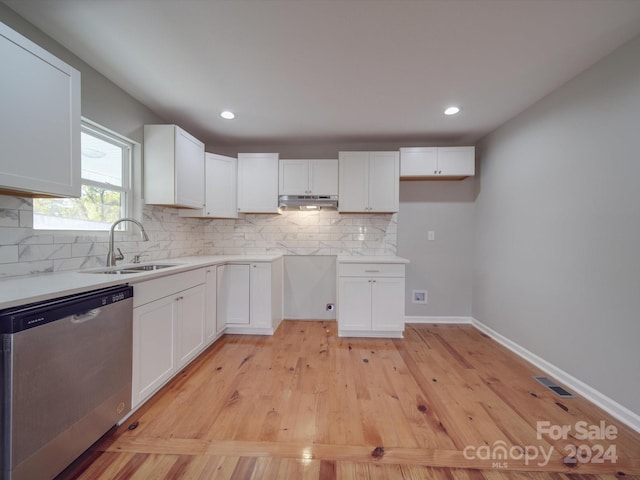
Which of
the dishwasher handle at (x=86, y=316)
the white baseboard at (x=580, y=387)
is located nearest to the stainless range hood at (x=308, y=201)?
the dishwasher handle at (x=86, y=316)

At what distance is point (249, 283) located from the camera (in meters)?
2.79

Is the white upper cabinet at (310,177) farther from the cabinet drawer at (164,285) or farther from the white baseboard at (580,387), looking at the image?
the white baseboard at (580,387)

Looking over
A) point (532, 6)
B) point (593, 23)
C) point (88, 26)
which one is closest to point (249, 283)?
point (88, 26)

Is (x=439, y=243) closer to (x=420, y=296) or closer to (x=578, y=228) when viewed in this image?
(x=420, y=296)

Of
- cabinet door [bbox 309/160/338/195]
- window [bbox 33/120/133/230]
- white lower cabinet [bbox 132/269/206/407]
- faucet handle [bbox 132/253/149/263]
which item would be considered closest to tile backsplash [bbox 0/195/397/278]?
faucet handle [bbox 132/253/149/263]

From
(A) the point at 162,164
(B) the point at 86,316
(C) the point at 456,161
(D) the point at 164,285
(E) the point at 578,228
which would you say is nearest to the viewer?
(B) the point at 86,316

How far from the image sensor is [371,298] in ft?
9.11

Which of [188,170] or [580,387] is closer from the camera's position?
[580,387]

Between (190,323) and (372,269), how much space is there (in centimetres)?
187

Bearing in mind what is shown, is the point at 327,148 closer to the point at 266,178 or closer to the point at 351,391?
the point at 266,178

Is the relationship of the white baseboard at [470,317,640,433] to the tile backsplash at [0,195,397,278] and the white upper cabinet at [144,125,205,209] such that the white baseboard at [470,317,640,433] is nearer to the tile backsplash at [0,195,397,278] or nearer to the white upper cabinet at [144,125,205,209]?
the tile backsplash at [0,195,397,278]

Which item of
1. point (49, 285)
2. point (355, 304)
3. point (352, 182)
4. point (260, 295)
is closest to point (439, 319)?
point (355, 304)

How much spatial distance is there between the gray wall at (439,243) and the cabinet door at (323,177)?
0.97 meters

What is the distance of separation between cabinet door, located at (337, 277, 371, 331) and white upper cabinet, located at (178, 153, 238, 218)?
1682 mm
